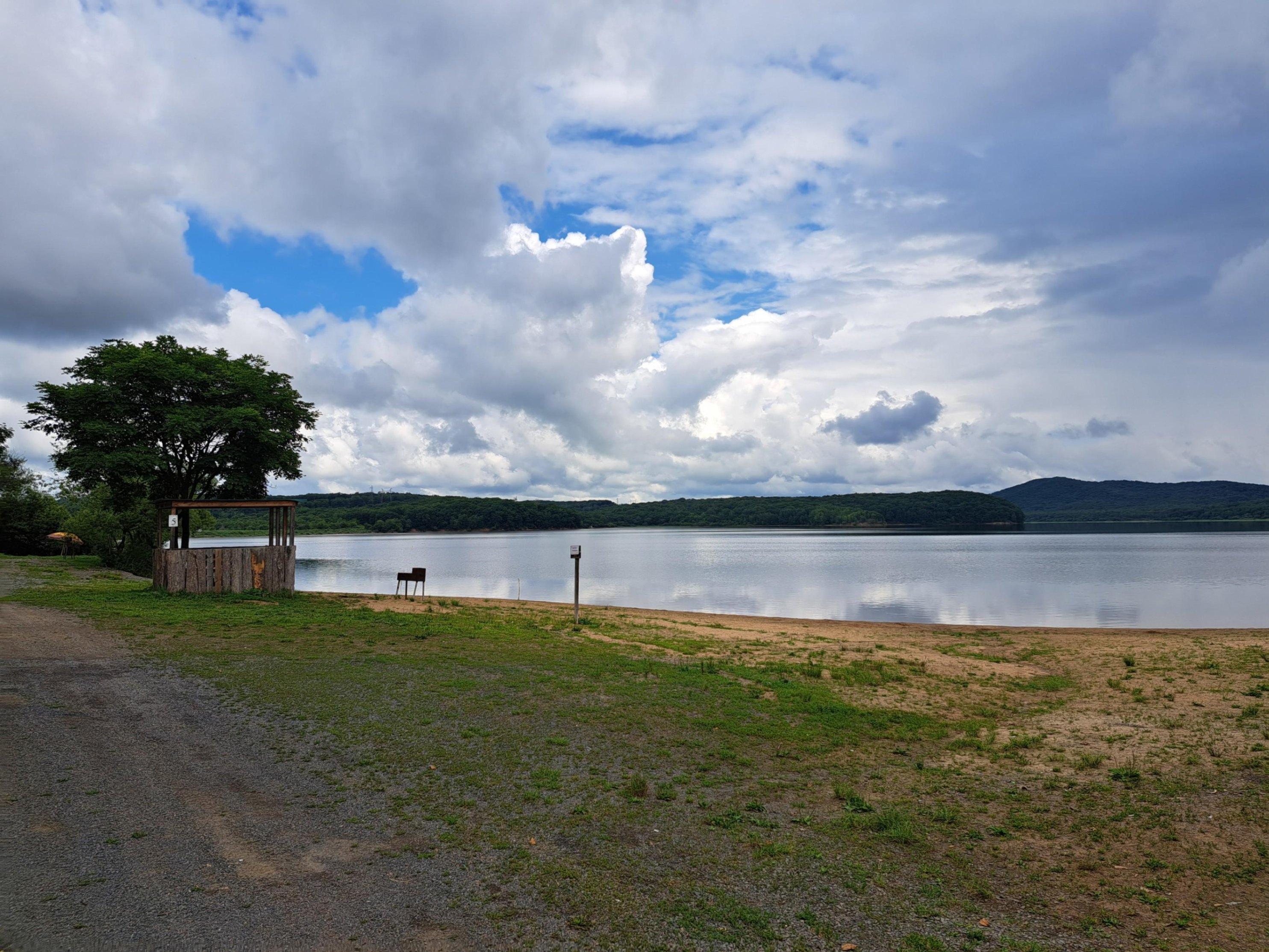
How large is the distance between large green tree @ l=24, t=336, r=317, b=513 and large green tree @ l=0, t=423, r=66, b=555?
2952 centimetres

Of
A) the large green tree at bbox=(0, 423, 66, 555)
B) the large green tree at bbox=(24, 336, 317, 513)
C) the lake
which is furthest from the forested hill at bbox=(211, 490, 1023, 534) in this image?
the large green tree at bbox=(24, 336, 317, 513)

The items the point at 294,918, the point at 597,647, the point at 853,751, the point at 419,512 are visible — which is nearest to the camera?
the point at 294,918

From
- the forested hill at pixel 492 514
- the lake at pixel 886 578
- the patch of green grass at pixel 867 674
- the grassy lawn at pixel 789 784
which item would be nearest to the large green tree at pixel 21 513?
the lake at pixel 886 578

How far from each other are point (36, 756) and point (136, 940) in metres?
4.62

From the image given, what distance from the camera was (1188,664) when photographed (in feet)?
49.6

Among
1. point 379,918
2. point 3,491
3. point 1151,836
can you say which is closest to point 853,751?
point 1151,836

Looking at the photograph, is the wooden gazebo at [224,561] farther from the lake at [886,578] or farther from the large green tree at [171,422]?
the lake at [886,578]

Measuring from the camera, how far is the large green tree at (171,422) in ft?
81.4

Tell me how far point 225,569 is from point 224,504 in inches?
84.7

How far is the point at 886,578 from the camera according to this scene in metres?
50.0

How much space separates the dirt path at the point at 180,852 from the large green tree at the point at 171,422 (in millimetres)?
18282

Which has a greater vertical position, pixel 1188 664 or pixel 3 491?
pixel 3 491

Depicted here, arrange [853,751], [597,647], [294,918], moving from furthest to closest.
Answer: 1. [597,647]
2. [853,751]
3. [294,918]

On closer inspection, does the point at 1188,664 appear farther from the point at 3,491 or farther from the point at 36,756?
the point at 3,491
